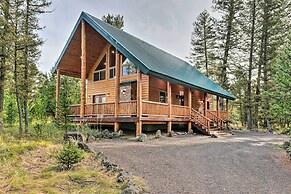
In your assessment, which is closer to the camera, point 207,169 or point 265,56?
point 207,169

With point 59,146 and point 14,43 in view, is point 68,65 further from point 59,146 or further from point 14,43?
point 59,146

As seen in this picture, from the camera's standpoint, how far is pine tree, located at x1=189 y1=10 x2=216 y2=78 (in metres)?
28.5

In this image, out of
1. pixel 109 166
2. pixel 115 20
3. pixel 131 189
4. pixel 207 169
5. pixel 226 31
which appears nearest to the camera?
pixel 131 189

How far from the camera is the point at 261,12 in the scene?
77.4 feet

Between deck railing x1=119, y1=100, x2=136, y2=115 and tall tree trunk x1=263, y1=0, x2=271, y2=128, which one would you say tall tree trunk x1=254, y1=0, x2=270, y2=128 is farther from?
deck railing x1=119, y1=100, x2=136, y2=115

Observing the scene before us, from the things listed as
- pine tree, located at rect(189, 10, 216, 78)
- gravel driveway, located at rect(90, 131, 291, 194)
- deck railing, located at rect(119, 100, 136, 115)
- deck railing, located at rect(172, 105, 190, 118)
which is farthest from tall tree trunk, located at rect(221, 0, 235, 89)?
gravel driveway, located at rect(90, 131, 291, 194)

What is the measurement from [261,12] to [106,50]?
17.1 m

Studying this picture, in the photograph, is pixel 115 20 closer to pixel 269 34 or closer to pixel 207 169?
pixel 269 34

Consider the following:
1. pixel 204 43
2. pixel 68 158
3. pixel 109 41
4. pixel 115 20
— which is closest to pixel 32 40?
pixel 109 41

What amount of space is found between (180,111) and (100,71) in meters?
7.59

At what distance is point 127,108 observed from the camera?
475 inches

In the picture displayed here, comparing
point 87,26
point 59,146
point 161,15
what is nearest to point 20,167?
point 59,146

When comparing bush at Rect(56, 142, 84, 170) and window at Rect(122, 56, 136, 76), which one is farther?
window at Rect(122, 56, 136, 76)

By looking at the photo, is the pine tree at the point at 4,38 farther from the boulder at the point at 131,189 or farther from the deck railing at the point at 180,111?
the deck railing at the point at 180,111
